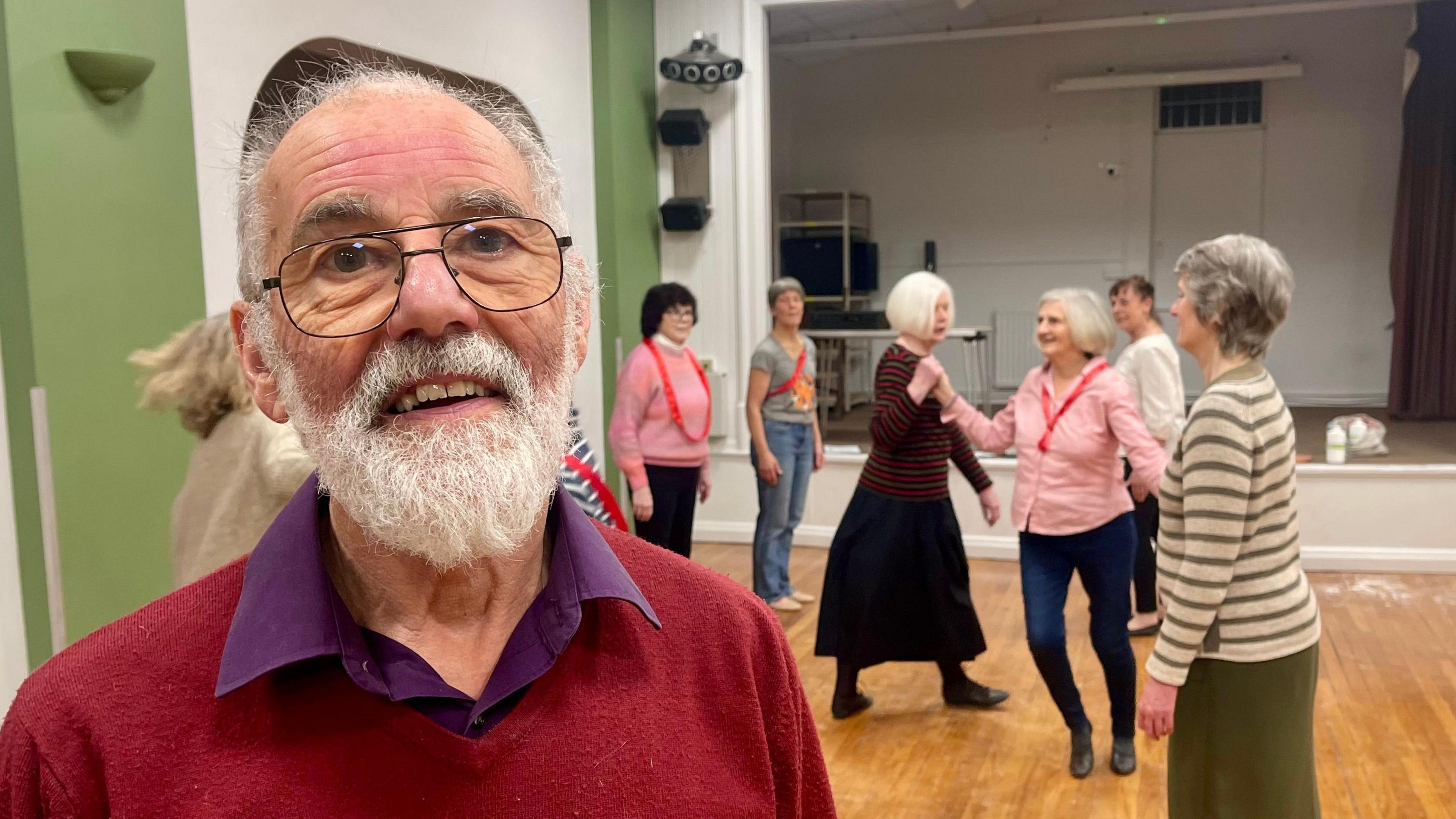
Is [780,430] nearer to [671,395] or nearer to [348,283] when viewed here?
[671,395]

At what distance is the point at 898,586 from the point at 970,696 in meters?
0.60

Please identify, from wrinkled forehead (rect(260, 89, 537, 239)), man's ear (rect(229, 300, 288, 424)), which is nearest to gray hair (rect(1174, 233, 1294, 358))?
wrinkled forehead (rect(260, 89, 537, 239))

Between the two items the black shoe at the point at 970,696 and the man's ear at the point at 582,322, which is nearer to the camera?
the man's ear at the point at 582,322

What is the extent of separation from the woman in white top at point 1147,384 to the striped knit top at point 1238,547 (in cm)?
213

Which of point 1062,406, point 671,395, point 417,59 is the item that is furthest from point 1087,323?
point 417,59

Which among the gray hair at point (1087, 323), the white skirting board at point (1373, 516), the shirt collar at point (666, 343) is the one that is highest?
the gray hair at point (1087, 323)

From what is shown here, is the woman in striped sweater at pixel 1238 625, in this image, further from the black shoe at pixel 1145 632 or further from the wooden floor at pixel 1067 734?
the black shoe at pixel 1145 632

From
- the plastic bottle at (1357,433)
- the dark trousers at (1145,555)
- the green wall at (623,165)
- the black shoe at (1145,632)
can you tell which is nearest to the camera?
the dark trousers at (1145,555)

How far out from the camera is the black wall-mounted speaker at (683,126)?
612cm

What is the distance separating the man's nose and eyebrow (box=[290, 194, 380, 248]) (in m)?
0.05

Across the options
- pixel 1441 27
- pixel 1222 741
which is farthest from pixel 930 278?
pixel 1441 27

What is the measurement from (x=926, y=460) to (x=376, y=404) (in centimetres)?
274

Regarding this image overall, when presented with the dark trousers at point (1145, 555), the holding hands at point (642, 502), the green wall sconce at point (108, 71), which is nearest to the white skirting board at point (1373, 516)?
the dark trousers at point (1145, 555)

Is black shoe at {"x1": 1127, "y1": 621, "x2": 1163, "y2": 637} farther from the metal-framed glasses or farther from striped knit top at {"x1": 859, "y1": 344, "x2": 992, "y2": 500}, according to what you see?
the metal-framed glasses
